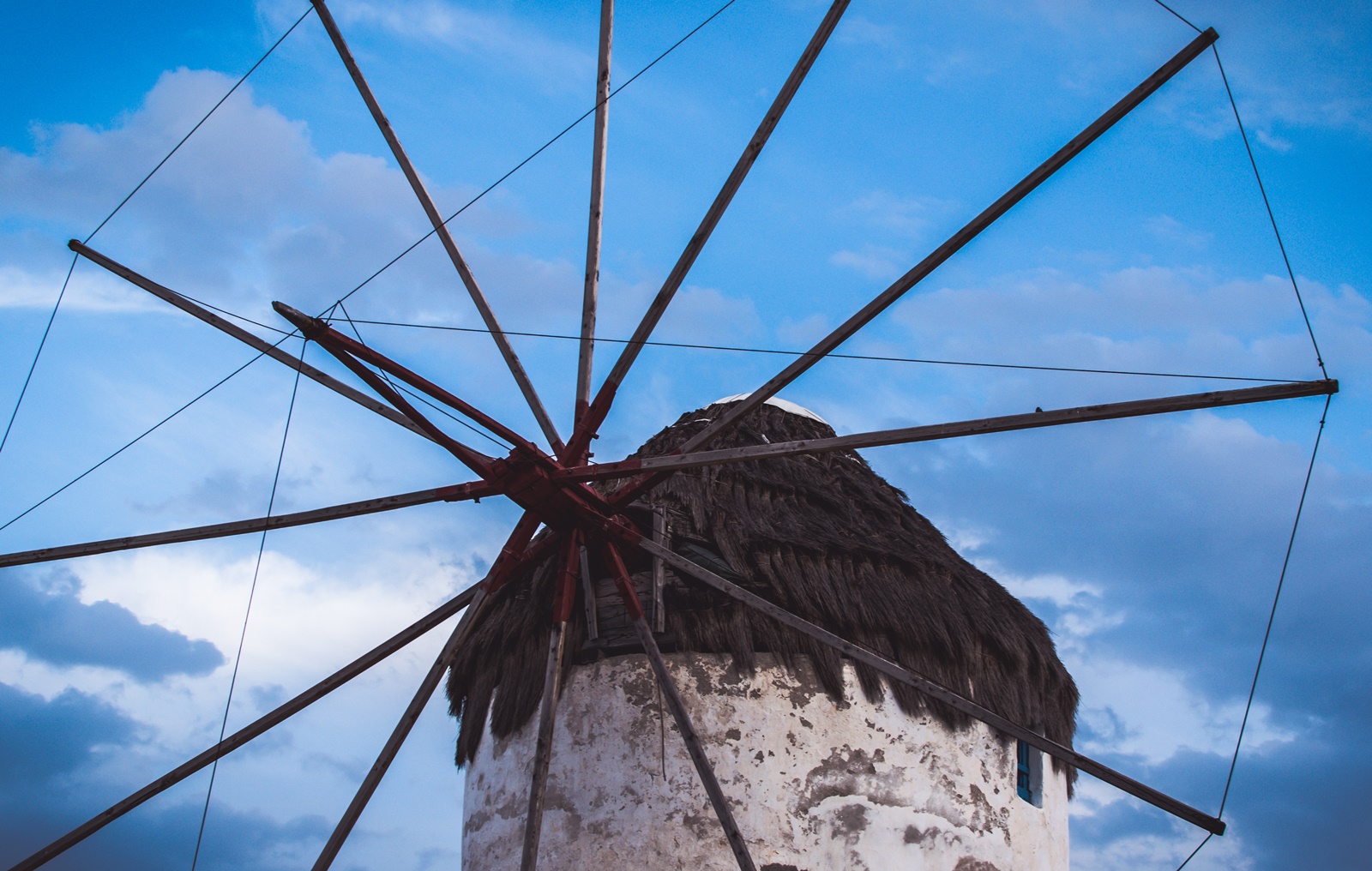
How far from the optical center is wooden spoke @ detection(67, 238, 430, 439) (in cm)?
636

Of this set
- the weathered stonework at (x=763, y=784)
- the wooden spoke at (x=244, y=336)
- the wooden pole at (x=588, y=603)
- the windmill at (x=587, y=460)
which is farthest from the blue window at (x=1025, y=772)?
the wooden spoke at (x=244, y=336)

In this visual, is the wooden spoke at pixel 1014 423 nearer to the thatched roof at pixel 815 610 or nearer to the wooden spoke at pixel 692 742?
the wooden spoke at pixel 692 742

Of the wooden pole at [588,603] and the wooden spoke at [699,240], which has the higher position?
the wooden spoke at [699,240]

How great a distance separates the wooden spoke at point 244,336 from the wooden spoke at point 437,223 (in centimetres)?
99

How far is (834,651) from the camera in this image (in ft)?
23.0

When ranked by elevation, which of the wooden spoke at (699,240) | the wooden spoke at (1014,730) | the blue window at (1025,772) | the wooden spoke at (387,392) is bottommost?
the wooden spoke at (1014,730)

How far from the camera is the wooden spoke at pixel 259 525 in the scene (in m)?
6.38

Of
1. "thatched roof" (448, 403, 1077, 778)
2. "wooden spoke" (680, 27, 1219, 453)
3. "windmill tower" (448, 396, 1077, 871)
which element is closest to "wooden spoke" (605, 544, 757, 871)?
"windmill tower" (448, 396, 1077, 871)

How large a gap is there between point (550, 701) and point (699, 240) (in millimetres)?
2682

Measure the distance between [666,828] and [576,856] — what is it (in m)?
0.55

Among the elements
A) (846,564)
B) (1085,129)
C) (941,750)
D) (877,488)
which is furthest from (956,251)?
(877,488)

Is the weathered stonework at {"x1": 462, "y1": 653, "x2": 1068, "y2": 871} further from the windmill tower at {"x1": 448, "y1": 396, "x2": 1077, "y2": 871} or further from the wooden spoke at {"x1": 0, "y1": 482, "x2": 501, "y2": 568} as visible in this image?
the wooden spoke at {"x1": 0, "y1": 482, "x2": 501, "y2": 568}

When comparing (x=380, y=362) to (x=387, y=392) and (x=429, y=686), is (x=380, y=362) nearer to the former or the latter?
(x=387, y=392)

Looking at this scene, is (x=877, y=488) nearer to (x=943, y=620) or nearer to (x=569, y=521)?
(x=943, y=620)
